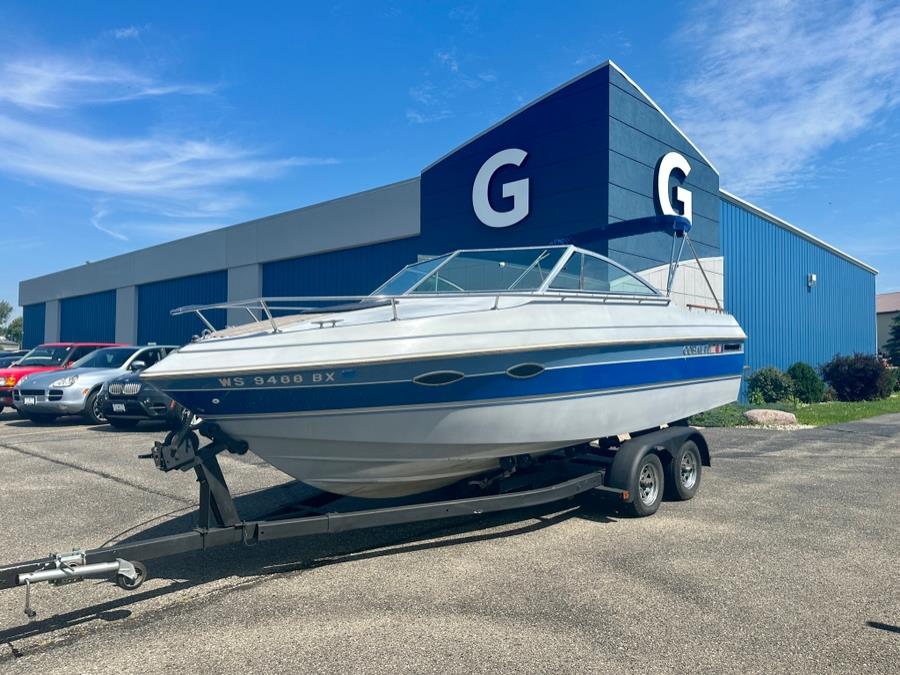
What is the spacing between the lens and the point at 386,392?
3.86m

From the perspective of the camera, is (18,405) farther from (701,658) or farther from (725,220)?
(725,220)

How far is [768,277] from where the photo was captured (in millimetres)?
16969

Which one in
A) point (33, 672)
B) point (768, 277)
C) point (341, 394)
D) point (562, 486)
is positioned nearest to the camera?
point (33, 672)

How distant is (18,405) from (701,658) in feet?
38.6

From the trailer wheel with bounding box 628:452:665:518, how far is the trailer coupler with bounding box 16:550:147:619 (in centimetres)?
361

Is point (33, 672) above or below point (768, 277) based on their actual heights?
below

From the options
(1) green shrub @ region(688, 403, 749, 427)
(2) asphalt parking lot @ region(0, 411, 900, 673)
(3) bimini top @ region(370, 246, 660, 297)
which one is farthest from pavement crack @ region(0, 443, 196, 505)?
(1) green shrub @ region(688, 403, 749, 427)

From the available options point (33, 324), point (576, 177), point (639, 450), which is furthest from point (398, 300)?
point (33, 324)

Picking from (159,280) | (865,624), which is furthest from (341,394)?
(159,280)

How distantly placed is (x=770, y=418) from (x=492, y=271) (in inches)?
347

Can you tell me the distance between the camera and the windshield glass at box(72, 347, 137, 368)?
1179 cm

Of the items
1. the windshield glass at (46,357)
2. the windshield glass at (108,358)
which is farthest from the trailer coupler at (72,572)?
the windshield glass at (46,357)

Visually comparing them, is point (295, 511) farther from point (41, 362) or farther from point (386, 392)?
point (41, 362)

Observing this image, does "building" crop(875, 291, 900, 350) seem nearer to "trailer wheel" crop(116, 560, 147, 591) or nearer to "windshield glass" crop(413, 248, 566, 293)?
"windshield glass" crop(413, 248, 566, 293)
